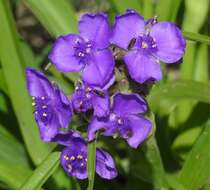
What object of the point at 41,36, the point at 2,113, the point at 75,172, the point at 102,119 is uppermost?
the point at 102,119

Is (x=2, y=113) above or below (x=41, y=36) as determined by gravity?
above

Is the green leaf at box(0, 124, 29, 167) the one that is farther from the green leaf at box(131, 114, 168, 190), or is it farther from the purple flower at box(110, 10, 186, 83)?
the purple flower at box(110, 10, 186, 83)

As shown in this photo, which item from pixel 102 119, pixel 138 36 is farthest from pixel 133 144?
pixel 138 36

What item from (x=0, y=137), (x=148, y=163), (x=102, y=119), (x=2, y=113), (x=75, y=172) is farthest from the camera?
(x=2, y=113)

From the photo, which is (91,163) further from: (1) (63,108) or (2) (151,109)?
(2) (151,109)

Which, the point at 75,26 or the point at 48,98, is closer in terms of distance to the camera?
the point at 48,98

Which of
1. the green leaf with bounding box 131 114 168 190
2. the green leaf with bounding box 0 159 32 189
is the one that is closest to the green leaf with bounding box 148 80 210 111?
the green leaf with bounding box 131 114 168 190

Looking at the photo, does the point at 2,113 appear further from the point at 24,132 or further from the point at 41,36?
the point at 41,36
